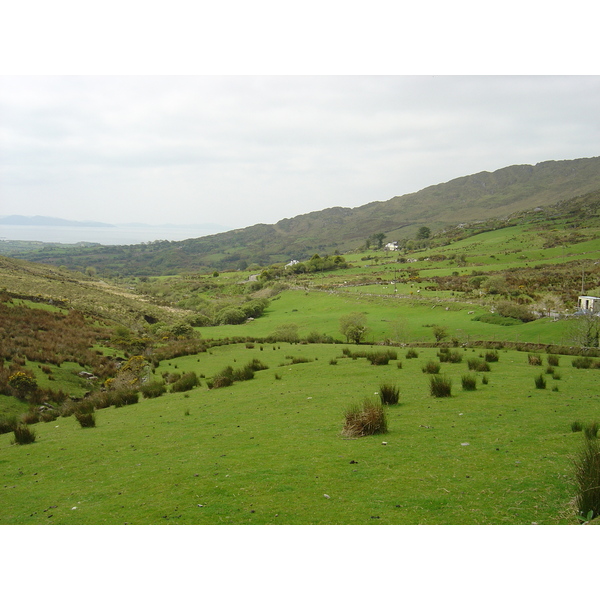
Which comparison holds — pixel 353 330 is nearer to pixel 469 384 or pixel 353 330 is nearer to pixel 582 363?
pixel 582 363

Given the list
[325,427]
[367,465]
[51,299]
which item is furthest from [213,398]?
[51,299]

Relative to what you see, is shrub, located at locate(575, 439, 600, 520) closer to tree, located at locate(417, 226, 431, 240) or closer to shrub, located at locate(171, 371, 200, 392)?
shrub, located at locate(171, 371, 200, 392)

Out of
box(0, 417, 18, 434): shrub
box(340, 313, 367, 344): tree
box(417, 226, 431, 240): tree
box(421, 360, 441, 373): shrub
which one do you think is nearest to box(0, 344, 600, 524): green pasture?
box(0, 417, 18, 434): shrub

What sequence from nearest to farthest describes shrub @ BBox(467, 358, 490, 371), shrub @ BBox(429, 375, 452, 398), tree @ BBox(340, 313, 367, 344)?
shrub @ BBox(429, 375, 452, 398)
shrub @ BBox(467, 358, 490, 371)
tree @ BBox(340, 313, 367, 344)

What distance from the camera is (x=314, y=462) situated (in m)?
7.37

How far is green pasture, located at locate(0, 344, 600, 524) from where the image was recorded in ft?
18.6

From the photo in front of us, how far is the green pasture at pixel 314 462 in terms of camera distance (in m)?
5.68

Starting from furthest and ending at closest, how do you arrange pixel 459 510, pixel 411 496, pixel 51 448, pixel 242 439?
pixel 51 448
pixel 242 439
pixel 411 496
pixel 459 510

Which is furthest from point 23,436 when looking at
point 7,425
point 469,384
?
point 469,384

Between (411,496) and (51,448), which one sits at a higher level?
(411,496)

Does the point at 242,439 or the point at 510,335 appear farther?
the point at 510,335

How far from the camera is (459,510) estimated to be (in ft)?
17.5

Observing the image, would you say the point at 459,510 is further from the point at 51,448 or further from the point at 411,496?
the point at 51,448

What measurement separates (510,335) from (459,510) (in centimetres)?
2867
